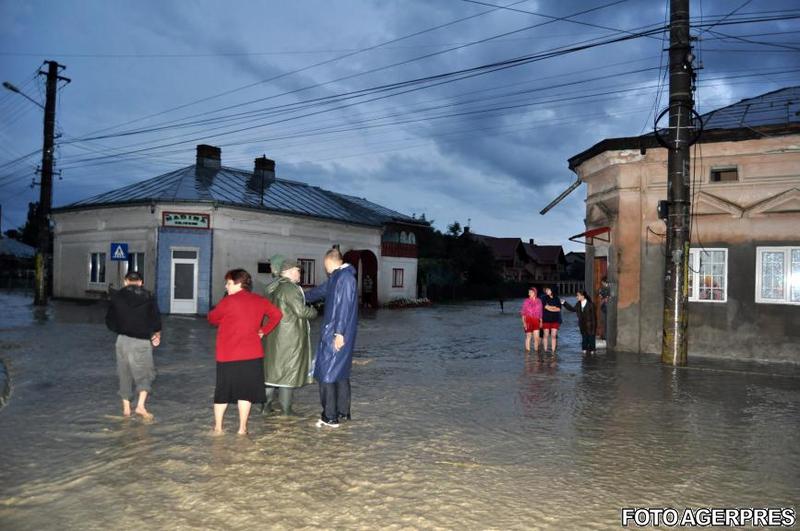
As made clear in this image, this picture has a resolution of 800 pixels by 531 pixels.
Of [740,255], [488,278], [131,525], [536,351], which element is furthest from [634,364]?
[488,278]

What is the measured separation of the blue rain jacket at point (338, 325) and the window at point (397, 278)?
2976cm

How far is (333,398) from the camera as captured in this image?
6.50 m

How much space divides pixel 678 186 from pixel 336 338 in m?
8.58

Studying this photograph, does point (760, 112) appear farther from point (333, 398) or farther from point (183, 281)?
point (183, 281)

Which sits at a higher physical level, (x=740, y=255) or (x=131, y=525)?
(x=740, y=255)

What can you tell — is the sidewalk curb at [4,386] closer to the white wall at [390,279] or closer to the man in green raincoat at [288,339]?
the man in green raincoat at [288,339]

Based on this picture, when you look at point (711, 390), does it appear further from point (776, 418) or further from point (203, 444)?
point (203, 444)

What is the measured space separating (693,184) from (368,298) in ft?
71.9

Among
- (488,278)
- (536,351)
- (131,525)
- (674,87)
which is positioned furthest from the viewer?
(488,278)

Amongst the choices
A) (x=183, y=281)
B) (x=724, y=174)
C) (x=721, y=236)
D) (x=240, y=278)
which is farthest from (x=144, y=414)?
(x=183, y=281)

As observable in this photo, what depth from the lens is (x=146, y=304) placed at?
685cm

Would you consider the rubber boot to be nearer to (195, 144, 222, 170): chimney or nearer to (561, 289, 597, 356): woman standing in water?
(561, 289, 597, 356): woman standing in water

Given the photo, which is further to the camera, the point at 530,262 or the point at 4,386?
the point at 530,262

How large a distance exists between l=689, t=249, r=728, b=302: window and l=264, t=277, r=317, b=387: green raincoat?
10169 mm
